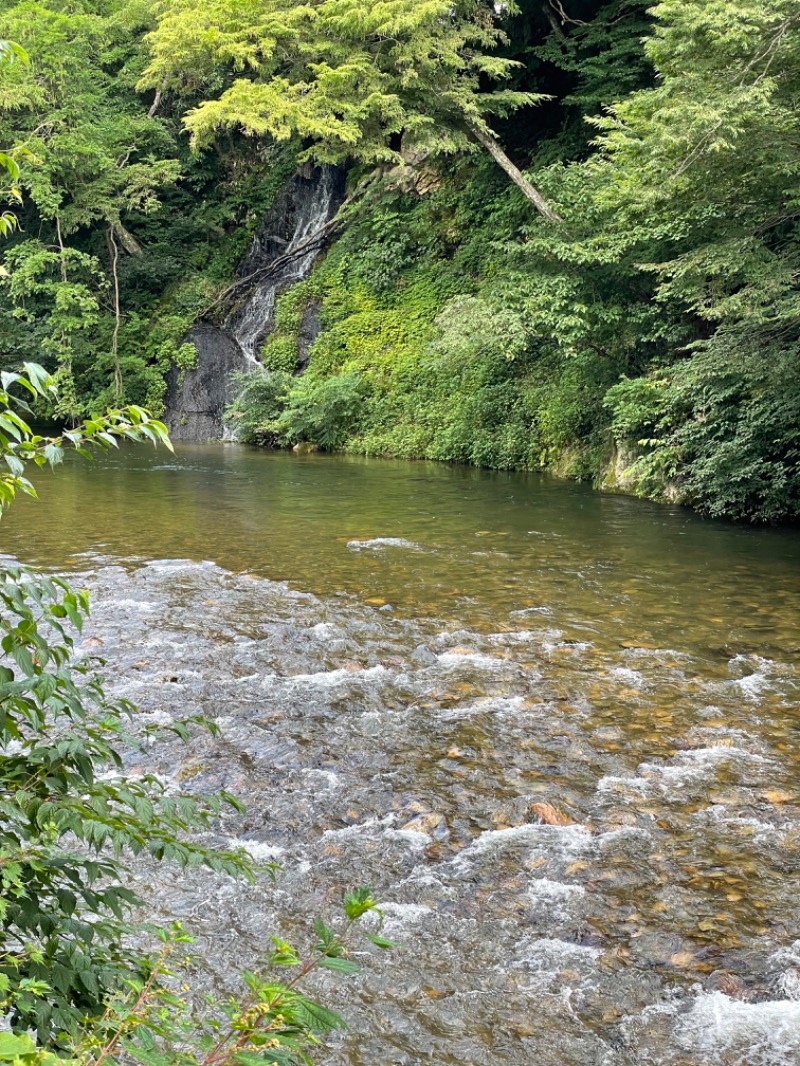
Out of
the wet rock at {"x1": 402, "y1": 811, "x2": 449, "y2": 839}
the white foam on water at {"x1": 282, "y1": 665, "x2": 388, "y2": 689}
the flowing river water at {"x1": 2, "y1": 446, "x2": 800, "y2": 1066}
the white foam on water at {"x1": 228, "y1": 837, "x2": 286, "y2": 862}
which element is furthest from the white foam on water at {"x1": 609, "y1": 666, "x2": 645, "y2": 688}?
the white foam on water at {"x1": 228, "y1": 837, "x2": 286, "y2": 862}

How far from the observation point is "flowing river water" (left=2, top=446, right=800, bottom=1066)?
2.60 metres

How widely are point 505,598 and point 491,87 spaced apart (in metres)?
19.9

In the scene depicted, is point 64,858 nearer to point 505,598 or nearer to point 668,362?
point 505,598

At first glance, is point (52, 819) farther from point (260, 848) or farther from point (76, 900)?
point (260, 848)

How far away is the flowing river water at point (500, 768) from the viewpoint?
260cm

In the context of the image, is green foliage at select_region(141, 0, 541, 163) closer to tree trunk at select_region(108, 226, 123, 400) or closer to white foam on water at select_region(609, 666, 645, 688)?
tree trunk at select_region(108, 226, 123, 400)

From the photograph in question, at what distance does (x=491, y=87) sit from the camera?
2255 centimetres

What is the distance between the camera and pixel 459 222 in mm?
22641

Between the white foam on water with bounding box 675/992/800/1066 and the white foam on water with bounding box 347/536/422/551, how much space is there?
678cm

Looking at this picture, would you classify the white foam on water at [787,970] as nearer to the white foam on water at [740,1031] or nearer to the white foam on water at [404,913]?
the white foam on water at [740,1031]

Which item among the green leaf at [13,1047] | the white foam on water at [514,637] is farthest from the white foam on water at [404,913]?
the white foam on water at [514,637]

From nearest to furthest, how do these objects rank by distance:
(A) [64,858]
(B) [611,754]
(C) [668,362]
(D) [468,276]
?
1. (A) [64,858]
2. (B) [611,754]
3. (C) [668,362]
4. (D) [468,276]

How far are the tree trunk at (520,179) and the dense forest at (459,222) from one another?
89 millimetres

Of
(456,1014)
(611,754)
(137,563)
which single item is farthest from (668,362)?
(456,1014)
